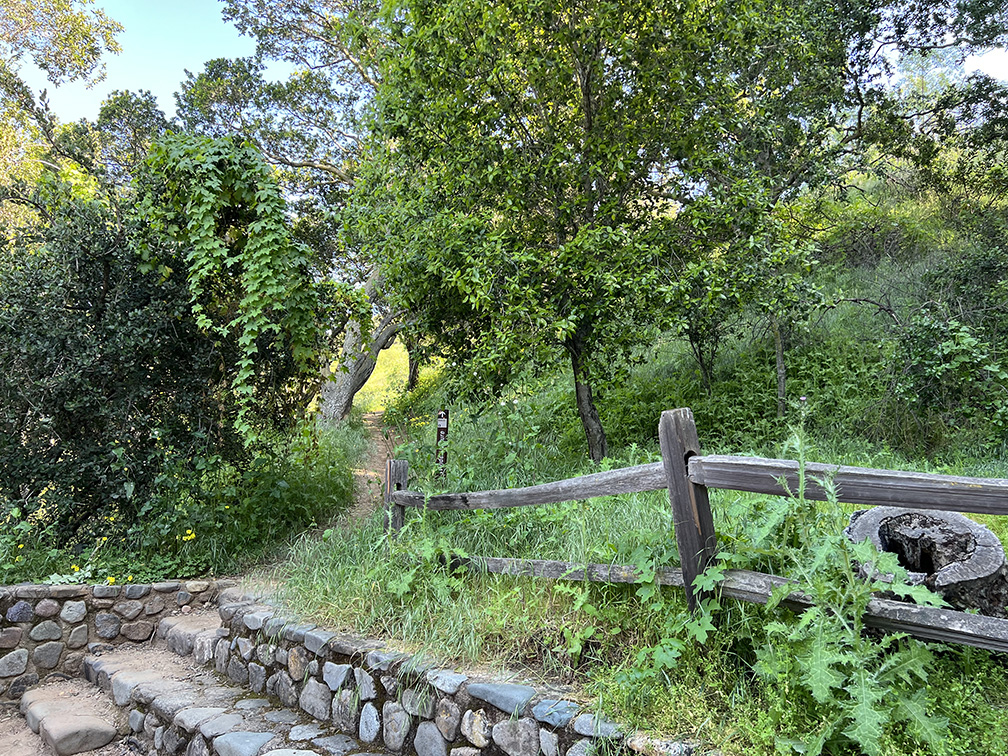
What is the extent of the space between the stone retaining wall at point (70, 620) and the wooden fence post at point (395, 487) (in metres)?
1.95

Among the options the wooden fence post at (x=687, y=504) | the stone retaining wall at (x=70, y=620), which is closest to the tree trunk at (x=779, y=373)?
the wooden fence post at (x=687, y=504)

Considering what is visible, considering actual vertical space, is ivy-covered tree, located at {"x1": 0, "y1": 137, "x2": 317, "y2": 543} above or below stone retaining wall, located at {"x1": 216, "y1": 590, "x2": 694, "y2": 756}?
above

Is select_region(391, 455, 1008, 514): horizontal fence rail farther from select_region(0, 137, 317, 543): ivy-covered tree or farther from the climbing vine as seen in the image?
select_region(0, 137, 317, 543): ivy-covered tree

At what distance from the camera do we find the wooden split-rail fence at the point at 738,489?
2.25 m

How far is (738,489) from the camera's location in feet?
9.25

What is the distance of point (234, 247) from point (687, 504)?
518cm

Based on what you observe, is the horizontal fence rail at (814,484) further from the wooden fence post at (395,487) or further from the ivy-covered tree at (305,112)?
the ivy-covered tree at (305,112)

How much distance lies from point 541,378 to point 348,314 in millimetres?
2227

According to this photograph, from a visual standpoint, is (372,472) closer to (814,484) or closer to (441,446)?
(441,446)

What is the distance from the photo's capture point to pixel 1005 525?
403 cm

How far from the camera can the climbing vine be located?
5855 millimetres

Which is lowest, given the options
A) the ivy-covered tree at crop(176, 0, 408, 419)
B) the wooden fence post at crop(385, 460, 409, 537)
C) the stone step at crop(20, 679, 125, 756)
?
the stone step at crop(20, 679, 125, 756)

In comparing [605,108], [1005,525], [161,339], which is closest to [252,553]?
[161,339]

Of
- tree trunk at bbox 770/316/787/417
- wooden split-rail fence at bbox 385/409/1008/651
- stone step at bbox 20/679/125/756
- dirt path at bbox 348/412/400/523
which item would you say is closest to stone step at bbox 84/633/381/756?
stone step at bbox 20/679/125/756
